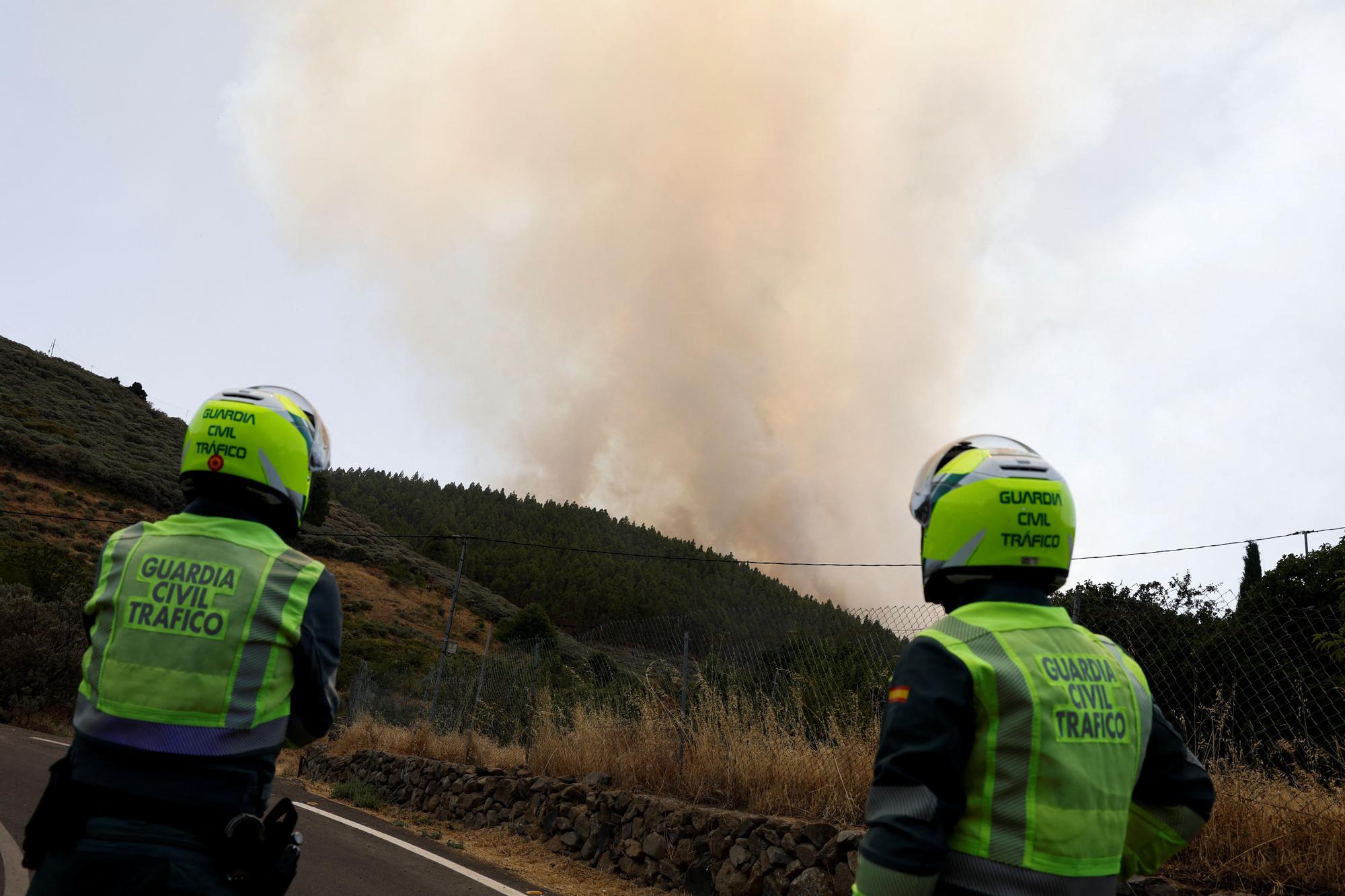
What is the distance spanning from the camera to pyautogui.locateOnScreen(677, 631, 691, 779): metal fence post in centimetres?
895

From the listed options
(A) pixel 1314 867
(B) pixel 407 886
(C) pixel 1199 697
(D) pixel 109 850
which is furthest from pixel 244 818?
(C) pixel 1199 697

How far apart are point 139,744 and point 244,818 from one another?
0.28m

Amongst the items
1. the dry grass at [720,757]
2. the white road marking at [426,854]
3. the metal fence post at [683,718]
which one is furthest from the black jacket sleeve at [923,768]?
the metal fence post at [683,718]

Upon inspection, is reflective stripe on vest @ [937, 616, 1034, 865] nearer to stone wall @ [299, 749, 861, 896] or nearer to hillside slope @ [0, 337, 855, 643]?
stone wall @ [299, 749, 861, 896]

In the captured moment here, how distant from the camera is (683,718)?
30.3 ft

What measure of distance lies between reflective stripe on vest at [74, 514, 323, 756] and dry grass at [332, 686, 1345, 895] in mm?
5032

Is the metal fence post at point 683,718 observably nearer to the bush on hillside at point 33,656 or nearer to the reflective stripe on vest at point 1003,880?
the reflective stripe on vest at point 1003,880

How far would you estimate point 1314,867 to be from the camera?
4.70 meters

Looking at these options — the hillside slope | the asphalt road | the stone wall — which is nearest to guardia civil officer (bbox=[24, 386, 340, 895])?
the stone wall

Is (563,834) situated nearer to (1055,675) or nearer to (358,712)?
(1055,675)

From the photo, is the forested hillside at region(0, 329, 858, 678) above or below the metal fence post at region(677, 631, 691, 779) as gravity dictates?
above

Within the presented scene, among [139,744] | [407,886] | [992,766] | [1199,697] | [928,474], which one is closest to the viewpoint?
[992,766]

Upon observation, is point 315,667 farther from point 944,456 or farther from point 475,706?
point 475,706

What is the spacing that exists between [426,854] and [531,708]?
139 inches
